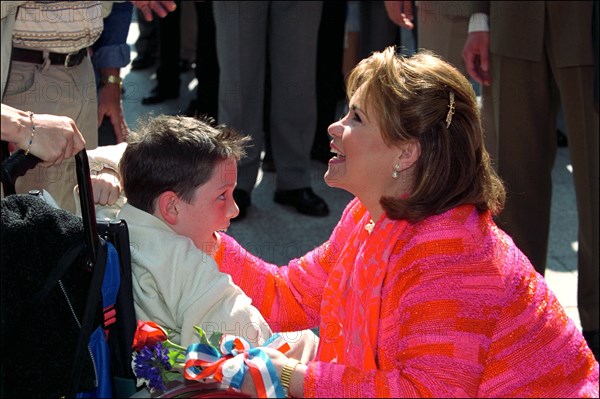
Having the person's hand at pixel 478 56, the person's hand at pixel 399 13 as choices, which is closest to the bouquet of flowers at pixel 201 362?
the person's hand at pixel 478 56

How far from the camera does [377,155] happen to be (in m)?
2.40

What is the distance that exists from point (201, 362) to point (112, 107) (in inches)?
73.0

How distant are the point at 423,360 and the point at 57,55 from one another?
6.07 ft

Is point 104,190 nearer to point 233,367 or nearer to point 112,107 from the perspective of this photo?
point 233,367

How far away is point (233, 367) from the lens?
2.01 metres

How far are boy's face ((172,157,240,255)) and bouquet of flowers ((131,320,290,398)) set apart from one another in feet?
1.49

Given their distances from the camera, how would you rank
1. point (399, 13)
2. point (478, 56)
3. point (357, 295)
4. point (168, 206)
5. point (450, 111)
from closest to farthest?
point (450, 111), point (357, 295), point (168, 206), point (478, 56), point (399, 13)

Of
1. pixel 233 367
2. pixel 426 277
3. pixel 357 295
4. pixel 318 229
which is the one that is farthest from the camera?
pixel 318 229

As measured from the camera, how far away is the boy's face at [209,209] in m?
2.55

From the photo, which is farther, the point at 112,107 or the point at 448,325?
the point at 112,107

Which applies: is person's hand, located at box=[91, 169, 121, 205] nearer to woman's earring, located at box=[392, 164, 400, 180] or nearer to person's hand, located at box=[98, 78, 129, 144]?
woman's earring, located at box=[392, 164, 400, 180]

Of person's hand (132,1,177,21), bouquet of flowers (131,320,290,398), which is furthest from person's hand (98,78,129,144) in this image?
bouquet of flowers (131,320,290,398)

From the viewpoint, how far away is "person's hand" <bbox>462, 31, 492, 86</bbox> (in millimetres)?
4027

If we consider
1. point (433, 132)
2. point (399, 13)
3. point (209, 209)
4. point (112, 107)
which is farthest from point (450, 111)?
point (399, 13)
